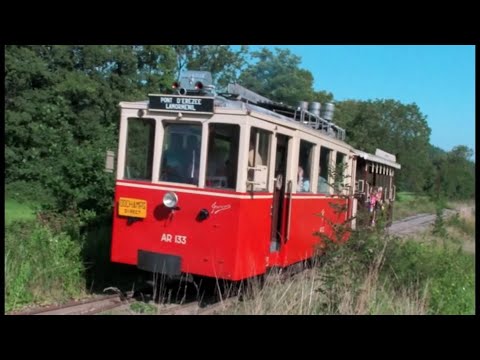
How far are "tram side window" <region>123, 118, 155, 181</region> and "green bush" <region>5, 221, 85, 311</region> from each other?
67.5 inches

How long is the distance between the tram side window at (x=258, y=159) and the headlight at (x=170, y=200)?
3.31 ft

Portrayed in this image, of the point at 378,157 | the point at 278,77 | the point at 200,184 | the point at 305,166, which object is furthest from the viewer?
the point at 278,77

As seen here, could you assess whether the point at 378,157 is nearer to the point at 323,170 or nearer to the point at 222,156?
the point at 323,170

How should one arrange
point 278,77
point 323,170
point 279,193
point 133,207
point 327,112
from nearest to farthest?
point 133,207
point 279,193
point 323,170
point 327,112
point 278,77

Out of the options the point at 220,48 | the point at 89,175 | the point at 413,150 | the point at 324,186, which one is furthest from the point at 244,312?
the point at 413,150

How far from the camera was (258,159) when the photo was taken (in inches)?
326

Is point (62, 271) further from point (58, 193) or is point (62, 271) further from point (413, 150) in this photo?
point (413, 150)

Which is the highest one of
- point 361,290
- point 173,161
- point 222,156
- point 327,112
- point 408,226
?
point 327,112

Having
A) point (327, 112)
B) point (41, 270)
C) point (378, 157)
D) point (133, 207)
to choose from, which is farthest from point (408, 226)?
point (41, 270)

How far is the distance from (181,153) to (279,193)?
177 cm

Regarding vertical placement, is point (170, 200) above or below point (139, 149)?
below

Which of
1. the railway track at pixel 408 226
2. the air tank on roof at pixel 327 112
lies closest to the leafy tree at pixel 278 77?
the railway track at pixel 408 226

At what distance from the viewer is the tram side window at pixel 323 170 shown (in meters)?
10.5

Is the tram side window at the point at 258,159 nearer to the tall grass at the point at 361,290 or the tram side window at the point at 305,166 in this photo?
the tram side window at the point at 305,166
